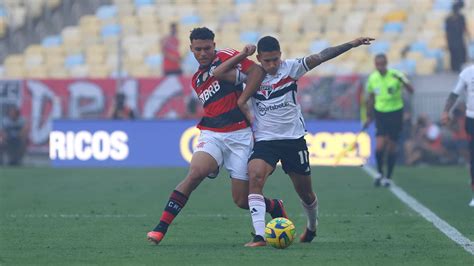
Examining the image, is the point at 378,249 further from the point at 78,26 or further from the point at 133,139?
the point at 78,26

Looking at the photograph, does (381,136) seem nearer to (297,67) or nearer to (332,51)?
(297,67)

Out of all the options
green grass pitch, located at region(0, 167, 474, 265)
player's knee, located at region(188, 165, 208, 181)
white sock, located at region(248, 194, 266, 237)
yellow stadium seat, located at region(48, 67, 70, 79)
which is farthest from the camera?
yellow stadium seat, located at region(48, 67, 70, 79)

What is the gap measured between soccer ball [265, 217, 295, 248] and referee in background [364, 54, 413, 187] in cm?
895

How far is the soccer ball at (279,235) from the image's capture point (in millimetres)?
9445

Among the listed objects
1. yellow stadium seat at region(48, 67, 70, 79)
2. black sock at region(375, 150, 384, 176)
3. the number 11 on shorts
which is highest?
the number 11 on shorts

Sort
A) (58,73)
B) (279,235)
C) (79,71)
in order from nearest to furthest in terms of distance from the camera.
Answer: (279,235)
(79,71)
(58,73)

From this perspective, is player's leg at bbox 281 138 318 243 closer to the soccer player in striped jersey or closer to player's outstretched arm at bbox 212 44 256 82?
the soccer player in striped jersey

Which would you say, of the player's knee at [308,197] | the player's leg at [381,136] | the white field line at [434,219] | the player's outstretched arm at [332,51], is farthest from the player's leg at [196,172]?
the player's leg at [381,136]

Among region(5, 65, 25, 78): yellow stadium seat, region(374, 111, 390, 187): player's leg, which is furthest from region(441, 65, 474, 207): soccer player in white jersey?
region(5, 65, 25, 78): yellow stadium seat

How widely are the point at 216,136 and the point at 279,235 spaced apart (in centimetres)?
115

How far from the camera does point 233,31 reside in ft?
99.0

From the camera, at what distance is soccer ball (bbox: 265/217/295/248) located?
945 cm

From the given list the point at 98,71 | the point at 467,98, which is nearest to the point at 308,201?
the point at 467,98

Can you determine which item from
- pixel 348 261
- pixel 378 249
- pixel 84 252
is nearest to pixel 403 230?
pixel 378 249
